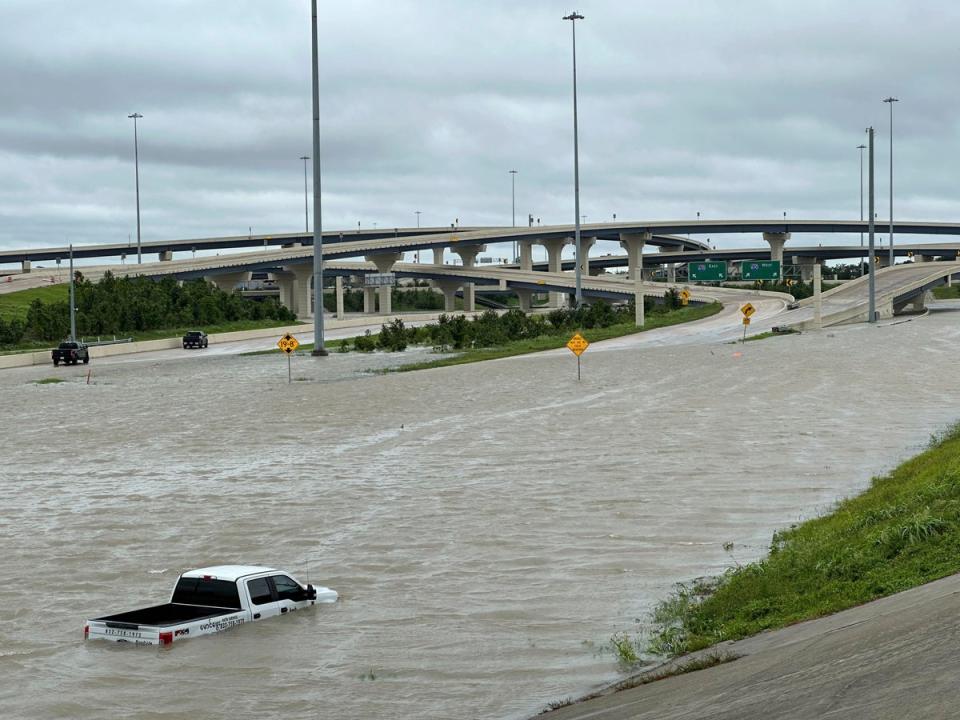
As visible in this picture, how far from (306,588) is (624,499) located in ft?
32.1

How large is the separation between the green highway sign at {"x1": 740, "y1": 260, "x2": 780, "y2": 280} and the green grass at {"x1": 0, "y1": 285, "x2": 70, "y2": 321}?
213ft

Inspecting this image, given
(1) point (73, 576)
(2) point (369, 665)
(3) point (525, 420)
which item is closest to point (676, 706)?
A: (2) point (369, 665)

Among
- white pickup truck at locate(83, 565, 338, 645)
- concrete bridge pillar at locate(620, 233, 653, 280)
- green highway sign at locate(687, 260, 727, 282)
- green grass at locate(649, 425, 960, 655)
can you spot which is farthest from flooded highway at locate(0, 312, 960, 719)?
concrete bridge pillar at locate(620, 233, 653, 280)

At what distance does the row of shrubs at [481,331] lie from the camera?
84750 millimetres

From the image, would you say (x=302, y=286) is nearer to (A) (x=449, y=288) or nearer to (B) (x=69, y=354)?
(A) (x=449, y=288)

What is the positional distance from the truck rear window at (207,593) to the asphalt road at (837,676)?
5.71m

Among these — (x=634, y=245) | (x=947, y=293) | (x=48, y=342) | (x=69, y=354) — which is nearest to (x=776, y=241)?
(x=634, y=245)

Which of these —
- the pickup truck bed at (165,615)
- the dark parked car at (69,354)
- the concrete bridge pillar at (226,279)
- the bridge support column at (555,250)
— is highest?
the bridge support column at (555,250)

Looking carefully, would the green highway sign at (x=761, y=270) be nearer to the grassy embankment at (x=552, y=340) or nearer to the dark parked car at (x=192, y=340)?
the grassy embankment at (x=552, y=340)

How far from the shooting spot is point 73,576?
20656 millimetres

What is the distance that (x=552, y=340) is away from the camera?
8231 cm

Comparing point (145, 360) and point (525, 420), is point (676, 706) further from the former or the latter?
point (145, 360)

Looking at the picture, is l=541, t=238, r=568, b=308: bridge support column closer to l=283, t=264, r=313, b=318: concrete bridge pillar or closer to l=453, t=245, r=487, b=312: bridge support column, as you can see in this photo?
l=453, t=245, r=487, b=312: bridge support column

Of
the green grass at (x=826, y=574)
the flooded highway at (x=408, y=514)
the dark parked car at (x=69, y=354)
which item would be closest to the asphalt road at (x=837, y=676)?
the green grass at (x=826, y=574)
